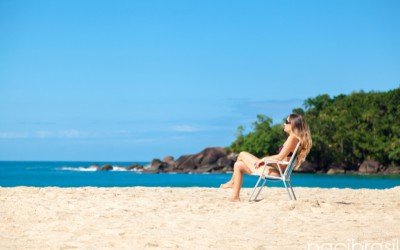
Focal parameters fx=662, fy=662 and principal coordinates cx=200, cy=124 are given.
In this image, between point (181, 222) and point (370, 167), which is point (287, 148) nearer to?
point (181, 222)

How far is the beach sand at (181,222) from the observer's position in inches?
332

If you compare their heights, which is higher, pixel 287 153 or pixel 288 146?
pixel 288 146

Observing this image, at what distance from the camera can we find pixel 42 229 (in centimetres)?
935

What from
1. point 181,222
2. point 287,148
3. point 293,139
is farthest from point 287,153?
point 181,222

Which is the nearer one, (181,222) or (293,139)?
(181,222)

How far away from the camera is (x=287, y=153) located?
11773mm

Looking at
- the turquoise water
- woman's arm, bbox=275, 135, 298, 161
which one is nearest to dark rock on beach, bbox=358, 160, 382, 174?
the turquoise water

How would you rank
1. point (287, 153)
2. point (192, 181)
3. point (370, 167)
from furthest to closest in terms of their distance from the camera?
point (370, 167) < point (192, 181) < point (287, 153)

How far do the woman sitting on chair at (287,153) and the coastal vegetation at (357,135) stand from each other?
213 feet

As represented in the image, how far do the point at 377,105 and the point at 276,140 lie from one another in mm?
13470

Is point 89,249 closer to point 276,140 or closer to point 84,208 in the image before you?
point 84,208

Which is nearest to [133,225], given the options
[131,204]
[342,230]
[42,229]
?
[42,229]

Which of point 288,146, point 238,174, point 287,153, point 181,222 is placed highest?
point 288,146

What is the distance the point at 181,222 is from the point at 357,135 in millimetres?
70416
